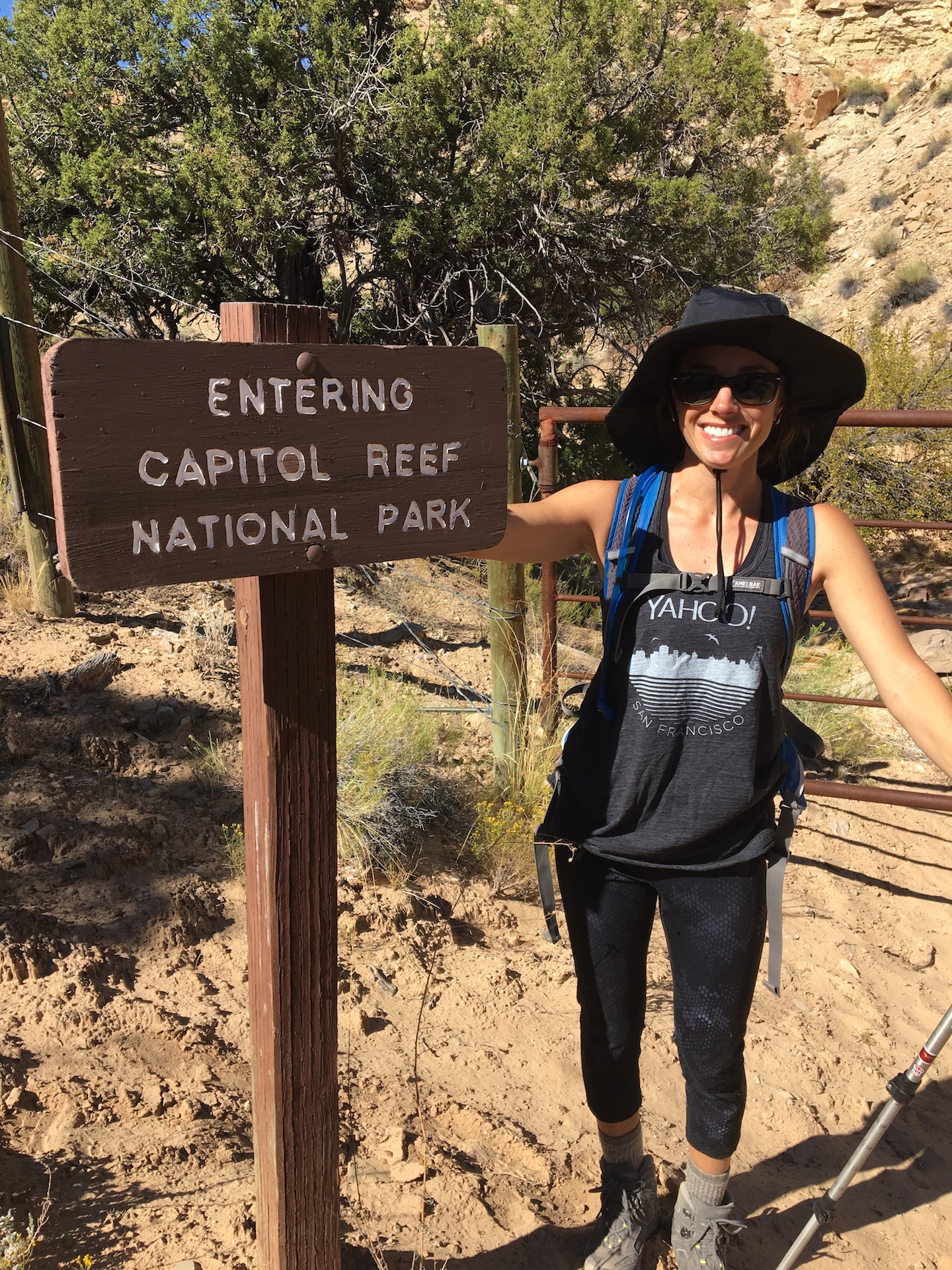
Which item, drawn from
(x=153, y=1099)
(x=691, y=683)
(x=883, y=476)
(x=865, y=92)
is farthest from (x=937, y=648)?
(x=865, y=92)

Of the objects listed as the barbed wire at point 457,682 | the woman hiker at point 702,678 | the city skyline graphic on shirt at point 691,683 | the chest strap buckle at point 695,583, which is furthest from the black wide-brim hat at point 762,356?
the barbed wire at point 457,682

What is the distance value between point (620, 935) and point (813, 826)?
2567mm

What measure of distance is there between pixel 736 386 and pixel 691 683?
1.72ft

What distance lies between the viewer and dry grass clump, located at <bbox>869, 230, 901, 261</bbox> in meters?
17.5

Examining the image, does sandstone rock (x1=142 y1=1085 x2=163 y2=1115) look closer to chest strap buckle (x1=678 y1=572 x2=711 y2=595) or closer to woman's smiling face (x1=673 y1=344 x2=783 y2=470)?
chest strap buckle (x1=678 y1=572 x2=711 y2=595)

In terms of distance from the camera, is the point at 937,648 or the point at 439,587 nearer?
the point at 439,587

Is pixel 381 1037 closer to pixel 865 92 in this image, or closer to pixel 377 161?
pixel 377 161

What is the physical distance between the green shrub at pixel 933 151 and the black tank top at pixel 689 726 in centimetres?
2069

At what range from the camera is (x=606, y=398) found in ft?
27.3

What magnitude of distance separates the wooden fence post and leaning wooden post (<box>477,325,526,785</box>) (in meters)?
2.00

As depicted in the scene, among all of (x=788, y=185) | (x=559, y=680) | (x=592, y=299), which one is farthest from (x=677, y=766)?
(x=788, y=185)

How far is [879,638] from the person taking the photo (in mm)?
1638

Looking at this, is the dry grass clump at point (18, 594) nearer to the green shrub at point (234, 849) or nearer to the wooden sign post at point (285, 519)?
the green shrub at point (234, 849)

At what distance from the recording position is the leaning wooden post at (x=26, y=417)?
4277 mm
